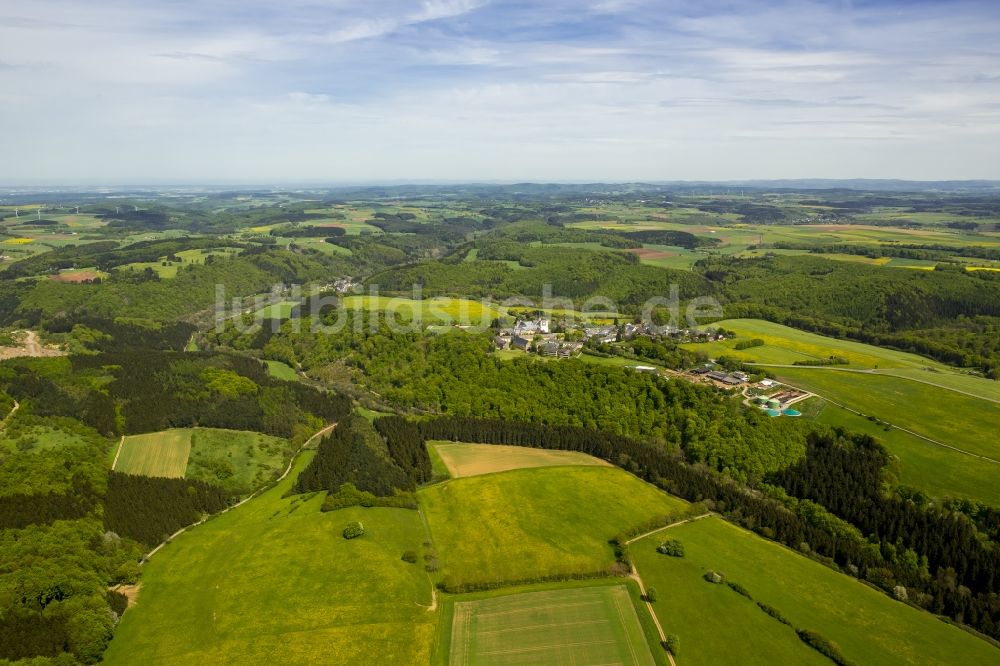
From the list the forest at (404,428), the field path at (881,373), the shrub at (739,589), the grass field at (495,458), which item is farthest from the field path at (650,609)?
the field path at (881,373)

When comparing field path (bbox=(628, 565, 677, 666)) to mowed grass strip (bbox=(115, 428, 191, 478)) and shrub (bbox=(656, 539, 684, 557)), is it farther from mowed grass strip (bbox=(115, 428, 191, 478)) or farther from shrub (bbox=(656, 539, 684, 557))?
mowed grass strip (bbox=(115, 428, 191, 478))

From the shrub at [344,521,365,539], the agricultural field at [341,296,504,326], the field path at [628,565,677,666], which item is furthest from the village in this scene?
the shrub at [344,521,365,539]

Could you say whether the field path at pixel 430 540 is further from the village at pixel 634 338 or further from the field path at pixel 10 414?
the field path at pixel 10 414

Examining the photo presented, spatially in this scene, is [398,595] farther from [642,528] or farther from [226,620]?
Result: [642,528]

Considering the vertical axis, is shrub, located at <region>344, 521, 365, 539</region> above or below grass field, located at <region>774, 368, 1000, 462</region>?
below

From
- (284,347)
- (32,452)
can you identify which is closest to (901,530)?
(32,452)

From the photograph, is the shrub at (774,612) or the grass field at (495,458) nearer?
the shrub at (774,612)
